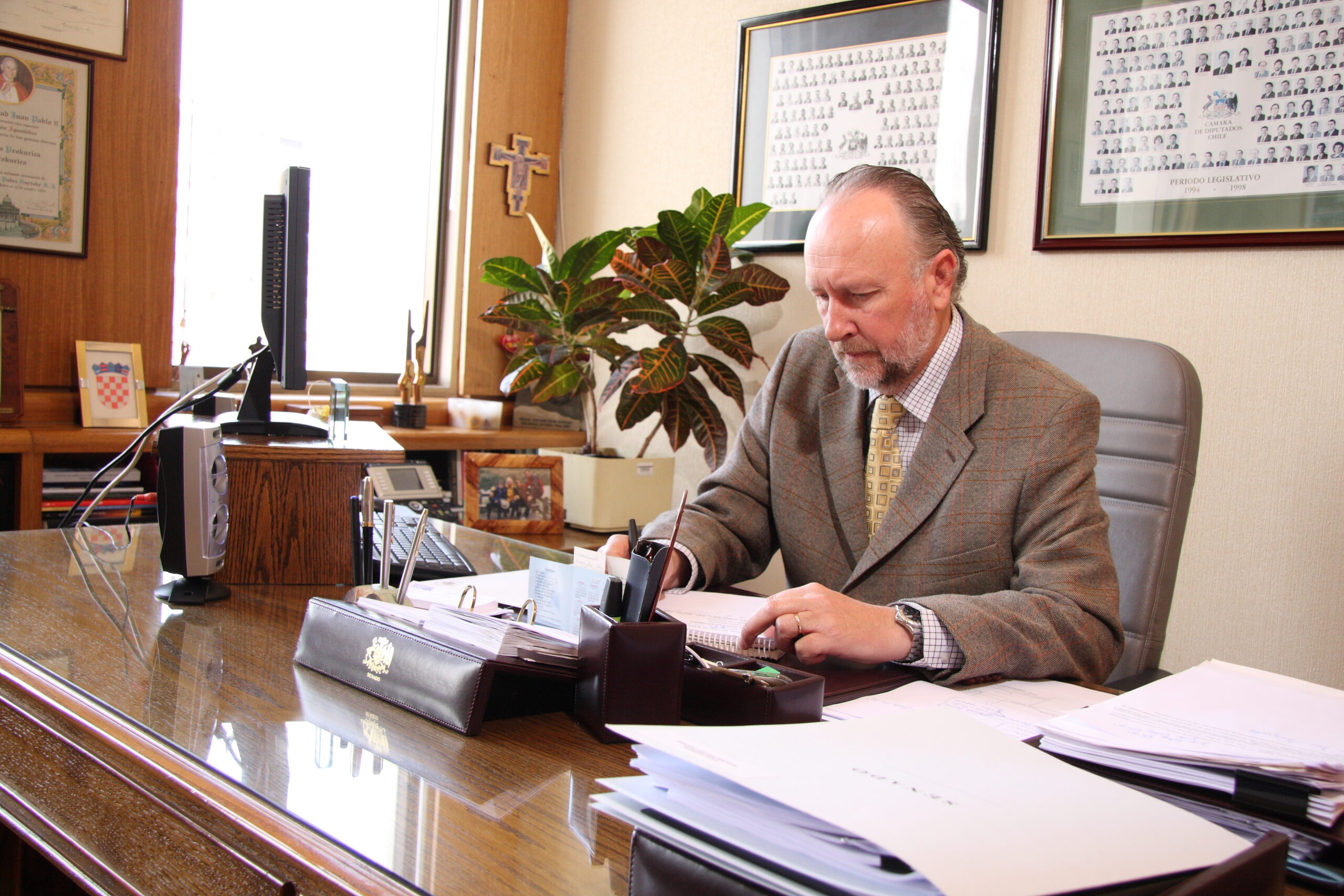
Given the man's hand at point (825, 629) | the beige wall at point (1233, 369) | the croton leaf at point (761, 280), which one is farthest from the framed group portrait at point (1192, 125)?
the man's hand at point (825, 629)

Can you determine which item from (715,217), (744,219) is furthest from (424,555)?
(744,219)

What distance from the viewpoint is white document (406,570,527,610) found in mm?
1176

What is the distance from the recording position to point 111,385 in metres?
2.56

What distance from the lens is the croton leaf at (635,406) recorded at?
283cm

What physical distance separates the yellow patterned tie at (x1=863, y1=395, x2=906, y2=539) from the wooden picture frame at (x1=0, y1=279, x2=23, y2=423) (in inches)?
79.3

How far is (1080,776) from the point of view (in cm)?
67

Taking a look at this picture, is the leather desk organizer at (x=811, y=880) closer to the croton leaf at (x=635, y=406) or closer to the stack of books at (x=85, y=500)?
the stack of books at (x=85, y=500)

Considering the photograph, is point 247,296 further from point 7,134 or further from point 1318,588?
point 1318,588

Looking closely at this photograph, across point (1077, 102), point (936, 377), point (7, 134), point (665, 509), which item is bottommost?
point (665, 509)

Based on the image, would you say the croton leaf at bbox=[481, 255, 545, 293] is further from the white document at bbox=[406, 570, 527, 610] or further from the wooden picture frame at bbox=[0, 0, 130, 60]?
the white document at bbox=[406, 570, 527, 610]

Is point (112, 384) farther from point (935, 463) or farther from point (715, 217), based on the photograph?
point (935, 463)

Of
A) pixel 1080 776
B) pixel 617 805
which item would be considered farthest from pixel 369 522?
pixel 1080 776

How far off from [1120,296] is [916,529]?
1.22 metres

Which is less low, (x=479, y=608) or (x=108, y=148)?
(x=108, y=148)
